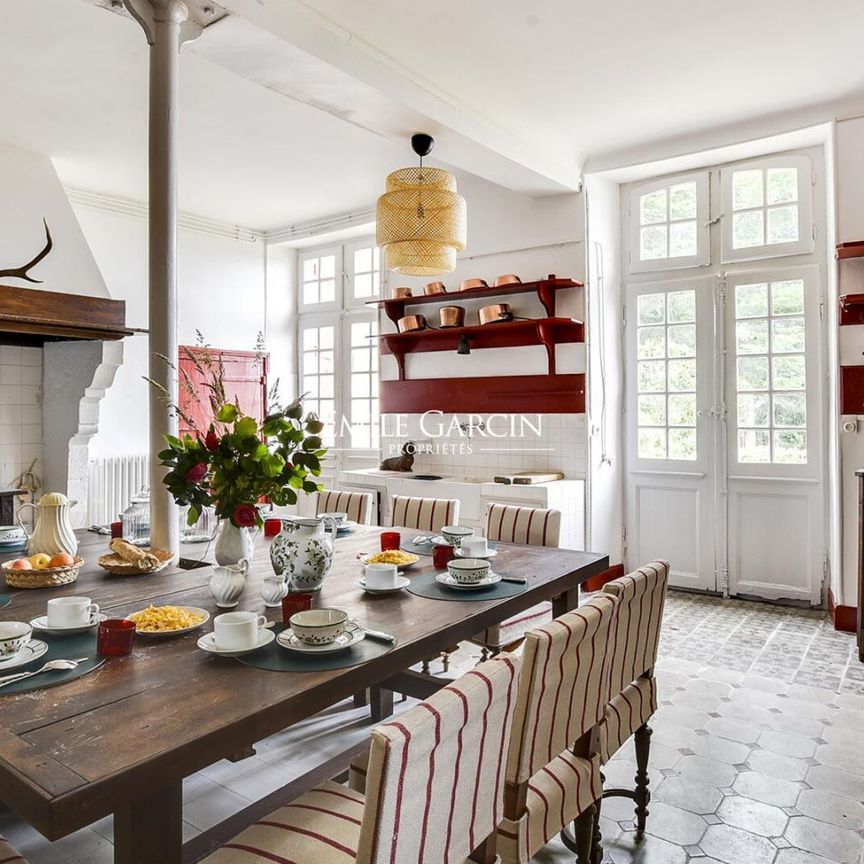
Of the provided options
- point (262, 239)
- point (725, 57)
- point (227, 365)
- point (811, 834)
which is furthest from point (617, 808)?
point (262, 239)

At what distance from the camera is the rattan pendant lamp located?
318 centimetres

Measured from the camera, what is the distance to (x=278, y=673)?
5.01 ft

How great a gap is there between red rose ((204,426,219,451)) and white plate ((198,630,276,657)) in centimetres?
58

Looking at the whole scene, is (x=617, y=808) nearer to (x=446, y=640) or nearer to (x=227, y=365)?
(x=446, y=640)

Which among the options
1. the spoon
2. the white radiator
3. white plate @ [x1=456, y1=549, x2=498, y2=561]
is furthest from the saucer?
the white radiator

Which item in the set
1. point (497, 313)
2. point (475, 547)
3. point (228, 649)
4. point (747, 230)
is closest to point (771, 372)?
point (747, 230)

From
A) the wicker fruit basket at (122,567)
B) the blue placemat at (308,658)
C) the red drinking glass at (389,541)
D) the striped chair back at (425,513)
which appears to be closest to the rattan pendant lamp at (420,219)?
the striped chair back at (425,513)

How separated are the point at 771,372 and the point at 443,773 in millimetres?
4290

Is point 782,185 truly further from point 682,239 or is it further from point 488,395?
point 488,395

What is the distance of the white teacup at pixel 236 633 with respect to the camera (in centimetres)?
162

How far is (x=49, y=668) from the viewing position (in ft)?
4.95

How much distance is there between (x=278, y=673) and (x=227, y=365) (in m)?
5.29

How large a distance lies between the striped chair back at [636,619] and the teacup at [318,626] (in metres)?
0.67

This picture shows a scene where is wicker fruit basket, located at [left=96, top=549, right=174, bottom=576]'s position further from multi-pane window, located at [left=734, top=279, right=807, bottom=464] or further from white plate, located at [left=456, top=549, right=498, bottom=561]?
multi-pane window, located at [left=734, top=279, right=807, bottom=464]
